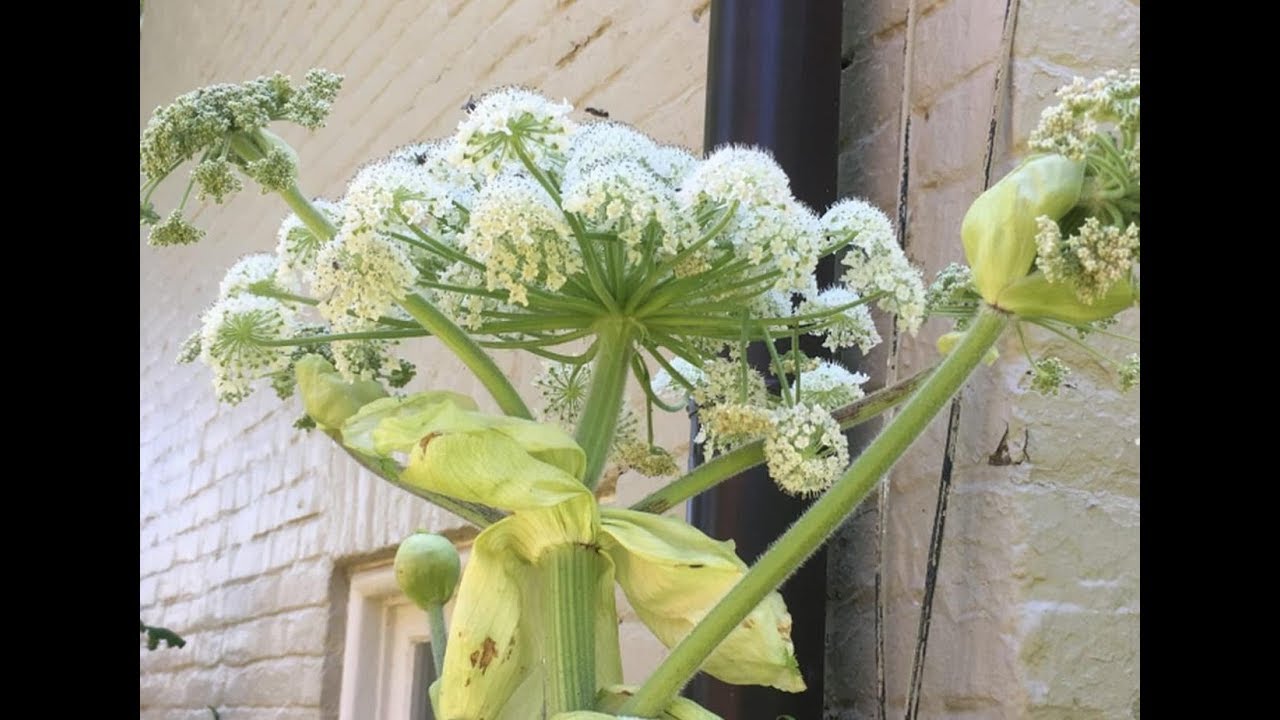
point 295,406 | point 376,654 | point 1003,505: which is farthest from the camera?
point 295,406

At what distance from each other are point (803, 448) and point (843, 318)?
12 cm

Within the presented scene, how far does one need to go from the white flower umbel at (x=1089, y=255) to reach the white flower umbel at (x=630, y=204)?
142 mm

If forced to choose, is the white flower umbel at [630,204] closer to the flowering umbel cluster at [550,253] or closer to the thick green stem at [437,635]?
the flowering umbel cluster at [550,253]

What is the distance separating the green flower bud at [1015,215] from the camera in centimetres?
42

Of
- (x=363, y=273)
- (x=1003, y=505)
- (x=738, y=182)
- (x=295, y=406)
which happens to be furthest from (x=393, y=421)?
(x=295, y=406)

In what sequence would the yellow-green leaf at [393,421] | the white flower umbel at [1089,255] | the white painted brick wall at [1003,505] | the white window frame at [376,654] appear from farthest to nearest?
the white window frame at [376,654] → the white painted brick wall at [1003,505] → the yellow-green leaf at [393,421] → the white flower umbel at [1089,255]

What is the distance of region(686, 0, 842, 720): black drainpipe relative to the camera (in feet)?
2.97

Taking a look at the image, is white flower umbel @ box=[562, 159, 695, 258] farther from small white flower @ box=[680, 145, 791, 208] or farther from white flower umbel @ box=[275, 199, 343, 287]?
white flower umbel @ box=[275, 199, 343, 287]

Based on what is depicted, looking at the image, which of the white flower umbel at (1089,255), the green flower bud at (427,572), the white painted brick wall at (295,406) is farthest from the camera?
the white painted brick wall at (295,406)

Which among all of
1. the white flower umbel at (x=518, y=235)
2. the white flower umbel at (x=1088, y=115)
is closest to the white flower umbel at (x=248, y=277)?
the white flower umbel at (x=518, y=235)

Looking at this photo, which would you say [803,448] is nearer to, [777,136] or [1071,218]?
[1071,218]

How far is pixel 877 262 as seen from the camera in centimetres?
55
